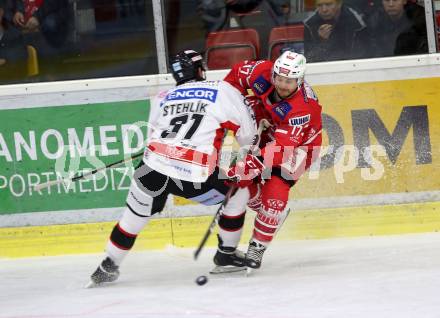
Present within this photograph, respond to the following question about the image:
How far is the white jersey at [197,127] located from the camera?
492 cm

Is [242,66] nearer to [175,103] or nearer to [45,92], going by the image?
[175,103]

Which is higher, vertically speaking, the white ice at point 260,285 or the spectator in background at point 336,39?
the spectator in background at point 336,39

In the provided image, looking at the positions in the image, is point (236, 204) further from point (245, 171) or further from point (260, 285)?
point (260, 285)

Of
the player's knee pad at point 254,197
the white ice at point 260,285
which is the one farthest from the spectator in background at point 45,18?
the player's knee pad at point 254,197

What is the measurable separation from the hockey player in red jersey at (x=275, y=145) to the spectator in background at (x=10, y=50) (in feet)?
4.55

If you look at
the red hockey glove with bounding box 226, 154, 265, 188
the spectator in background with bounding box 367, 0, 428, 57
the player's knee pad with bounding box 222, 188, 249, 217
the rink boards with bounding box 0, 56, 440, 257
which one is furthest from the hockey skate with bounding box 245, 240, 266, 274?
the spectator in background with bounding box 367, 0, 428, 57

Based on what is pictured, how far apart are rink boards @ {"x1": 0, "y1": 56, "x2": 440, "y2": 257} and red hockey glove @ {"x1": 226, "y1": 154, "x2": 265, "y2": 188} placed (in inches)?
37.8

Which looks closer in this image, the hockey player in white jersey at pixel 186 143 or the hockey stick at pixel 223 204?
the hockey stick at pixel 223 204

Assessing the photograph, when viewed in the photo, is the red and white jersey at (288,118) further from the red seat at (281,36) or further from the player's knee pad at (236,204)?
the red seat at (281,36)

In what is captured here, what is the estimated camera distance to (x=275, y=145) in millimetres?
5184

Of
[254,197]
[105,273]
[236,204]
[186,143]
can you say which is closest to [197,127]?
[186,143]

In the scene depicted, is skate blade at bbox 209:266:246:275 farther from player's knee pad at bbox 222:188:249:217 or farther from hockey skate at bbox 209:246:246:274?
player's knee pad at bbox 222:188:249:217

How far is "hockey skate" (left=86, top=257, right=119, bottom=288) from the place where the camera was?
513 centimetres

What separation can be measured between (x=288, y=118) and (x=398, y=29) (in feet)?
4.12
